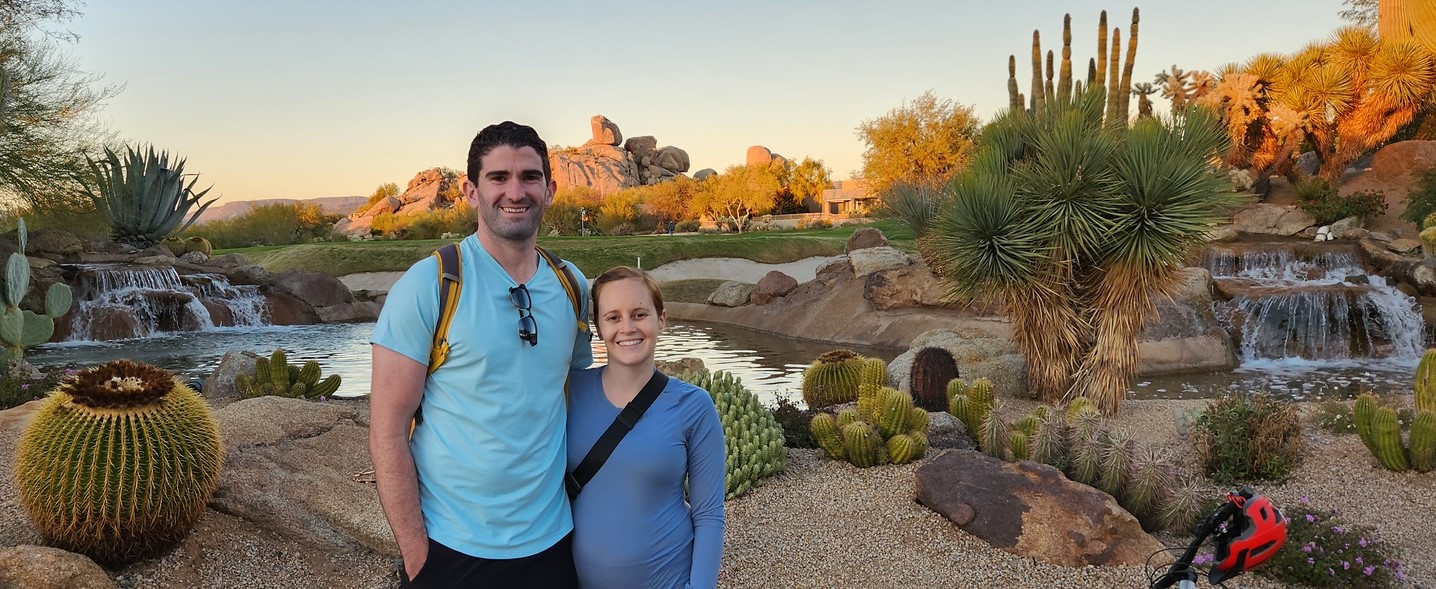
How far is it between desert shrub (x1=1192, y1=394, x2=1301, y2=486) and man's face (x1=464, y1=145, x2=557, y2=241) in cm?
629

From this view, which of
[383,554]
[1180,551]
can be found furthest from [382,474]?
[1180,551]

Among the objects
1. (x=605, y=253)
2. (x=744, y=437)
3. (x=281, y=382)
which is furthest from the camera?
(x=605, y=253)

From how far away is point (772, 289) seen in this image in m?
25.4

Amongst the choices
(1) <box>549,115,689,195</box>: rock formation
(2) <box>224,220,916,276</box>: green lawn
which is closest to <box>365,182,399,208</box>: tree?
(1) <box>549,115,689,195</box>: rock formation

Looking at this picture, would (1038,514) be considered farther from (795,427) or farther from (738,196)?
(738,196)

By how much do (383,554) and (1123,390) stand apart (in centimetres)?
784

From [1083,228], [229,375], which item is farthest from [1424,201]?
[229,375]

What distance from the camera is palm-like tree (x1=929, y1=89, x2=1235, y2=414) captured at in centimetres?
908

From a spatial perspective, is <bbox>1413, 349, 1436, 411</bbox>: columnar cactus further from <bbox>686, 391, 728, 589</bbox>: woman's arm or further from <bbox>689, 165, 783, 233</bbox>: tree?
<bbox>689, 165, 783, 233</bbox>: tree

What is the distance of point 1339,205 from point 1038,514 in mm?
29079

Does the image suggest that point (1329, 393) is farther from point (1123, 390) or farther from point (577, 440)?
point (577, 440)

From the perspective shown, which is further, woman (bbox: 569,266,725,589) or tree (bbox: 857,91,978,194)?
tree (bbox: 857,91,978,194)

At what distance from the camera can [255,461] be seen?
5.84 m

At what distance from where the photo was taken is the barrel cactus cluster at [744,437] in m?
6.28
